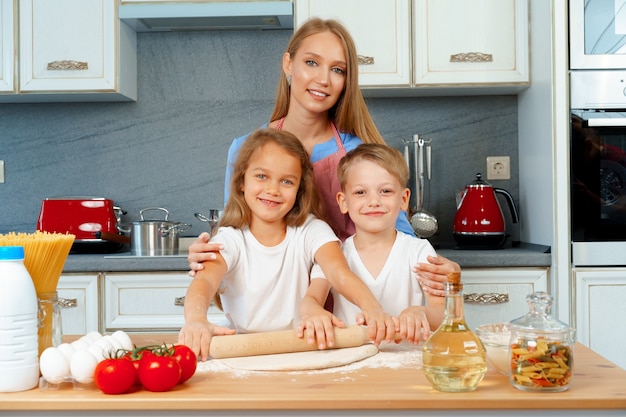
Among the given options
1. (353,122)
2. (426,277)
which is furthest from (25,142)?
(426,277)

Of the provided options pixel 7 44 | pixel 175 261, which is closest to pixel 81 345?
pixel 175 261

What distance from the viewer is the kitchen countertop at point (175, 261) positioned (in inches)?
102

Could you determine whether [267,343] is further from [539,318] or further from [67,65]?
[67,65]

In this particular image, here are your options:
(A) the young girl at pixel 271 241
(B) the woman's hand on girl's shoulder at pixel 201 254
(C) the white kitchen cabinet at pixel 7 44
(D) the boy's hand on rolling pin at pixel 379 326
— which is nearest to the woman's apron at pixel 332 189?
(A) the young girl at pixel 271 241

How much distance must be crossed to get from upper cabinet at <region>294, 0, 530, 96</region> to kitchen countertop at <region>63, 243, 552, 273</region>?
2.21 feet

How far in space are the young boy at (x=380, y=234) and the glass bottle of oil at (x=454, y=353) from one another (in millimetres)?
597

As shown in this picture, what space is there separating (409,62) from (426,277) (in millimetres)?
1405

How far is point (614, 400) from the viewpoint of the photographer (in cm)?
100

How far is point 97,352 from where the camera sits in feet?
3.60

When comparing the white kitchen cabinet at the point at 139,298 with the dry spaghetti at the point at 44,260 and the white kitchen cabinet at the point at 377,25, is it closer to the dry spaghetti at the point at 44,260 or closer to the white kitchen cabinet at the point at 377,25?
the white kitchen cabinet at the point at 377,25

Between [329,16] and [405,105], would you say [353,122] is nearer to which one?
[329,16]

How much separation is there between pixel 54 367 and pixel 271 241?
2.35 feet

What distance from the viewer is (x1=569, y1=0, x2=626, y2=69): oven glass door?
8.52 ft

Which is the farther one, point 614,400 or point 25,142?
point 25,142
